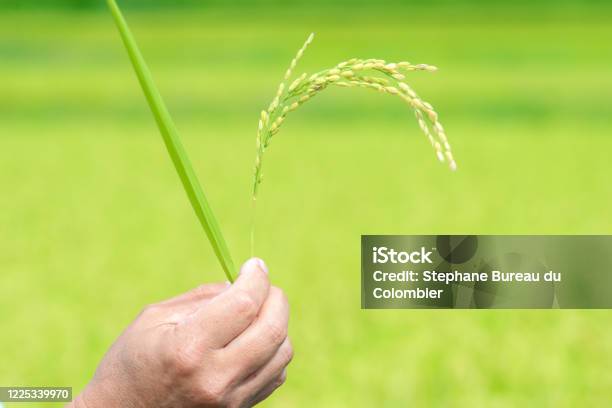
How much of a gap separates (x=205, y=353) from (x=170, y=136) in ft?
1.11

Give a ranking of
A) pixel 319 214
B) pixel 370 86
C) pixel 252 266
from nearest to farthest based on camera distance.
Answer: pixel 370 86 < pixel 252 266 < pixel 319 214

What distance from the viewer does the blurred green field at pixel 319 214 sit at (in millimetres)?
4734

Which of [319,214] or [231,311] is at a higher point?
[231,311]

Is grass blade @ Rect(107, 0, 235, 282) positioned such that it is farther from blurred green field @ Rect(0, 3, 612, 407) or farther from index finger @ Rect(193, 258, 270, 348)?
blurred green field @ Rect(0, 3, 612, 407)

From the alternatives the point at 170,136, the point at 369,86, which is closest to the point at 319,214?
the point at 170,136

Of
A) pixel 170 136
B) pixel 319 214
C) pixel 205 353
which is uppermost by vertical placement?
pixel 170 136

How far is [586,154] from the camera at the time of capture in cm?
1312

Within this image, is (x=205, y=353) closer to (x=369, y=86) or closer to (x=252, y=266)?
(x=252, y=266)

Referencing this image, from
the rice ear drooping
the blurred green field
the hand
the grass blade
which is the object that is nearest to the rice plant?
the rice ear drooping

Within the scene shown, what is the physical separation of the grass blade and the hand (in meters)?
0.11

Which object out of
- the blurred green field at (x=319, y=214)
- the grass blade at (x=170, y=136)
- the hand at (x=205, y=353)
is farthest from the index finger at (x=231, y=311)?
the blurred green field at (x=319, y=214)

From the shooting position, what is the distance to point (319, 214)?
903 centimetres

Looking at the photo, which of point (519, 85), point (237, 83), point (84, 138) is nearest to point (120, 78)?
point (237, 83)

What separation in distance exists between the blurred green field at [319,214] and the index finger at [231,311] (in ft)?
8.99
